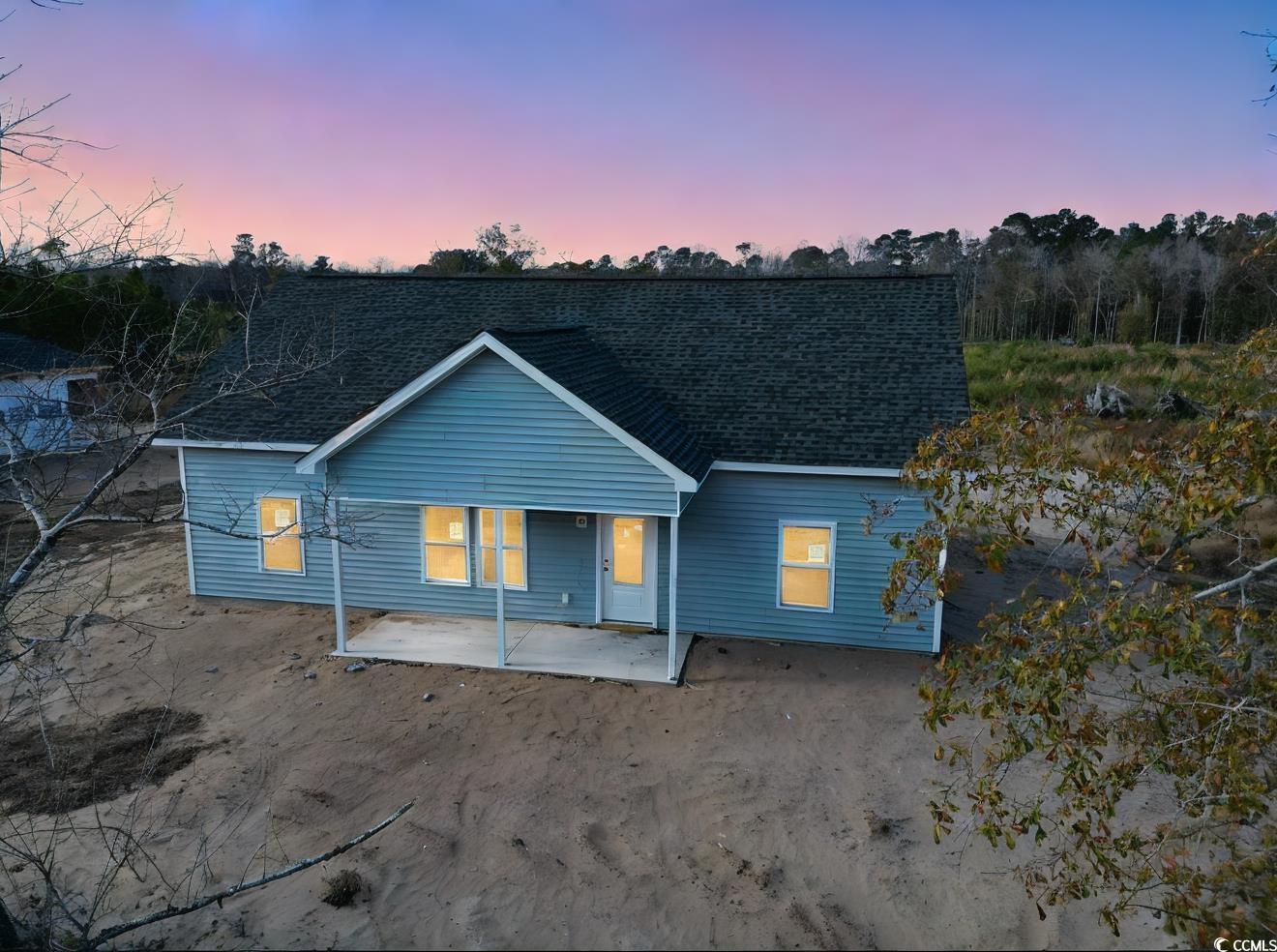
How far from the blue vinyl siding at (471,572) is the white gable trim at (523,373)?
236 centimetres

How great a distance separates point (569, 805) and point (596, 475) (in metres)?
4.25

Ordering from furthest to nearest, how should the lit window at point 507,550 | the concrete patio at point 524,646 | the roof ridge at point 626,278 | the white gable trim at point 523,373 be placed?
the roof ridge at point 626,278
the lit window at point 507,550
the concrete patio at point 524,646
the white gable trim at point 523,373

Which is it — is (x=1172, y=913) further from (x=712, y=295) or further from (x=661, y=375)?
(x=712, y=295)

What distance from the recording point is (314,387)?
14664mm

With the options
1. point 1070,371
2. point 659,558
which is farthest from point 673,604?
point 1070,371

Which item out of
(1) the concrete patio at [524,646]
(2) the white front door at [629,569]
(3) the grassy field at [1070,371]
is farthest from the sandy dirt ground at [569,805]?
(3) the grassy field at [1070,371]

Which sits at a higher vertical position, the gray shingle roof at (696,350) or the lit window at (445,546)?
the gray shingle roof at (696,350)

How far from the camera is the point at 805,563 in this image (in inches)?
491

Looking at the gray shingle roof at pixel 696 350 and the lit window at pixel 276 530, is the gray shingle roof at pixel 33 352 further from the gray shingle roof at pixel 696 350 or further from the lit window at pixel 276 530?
the lit window at pixel 276 530

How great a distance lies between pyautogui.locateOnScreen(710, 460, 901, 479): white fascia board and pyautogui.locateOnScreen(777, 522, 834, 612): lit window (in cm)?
84

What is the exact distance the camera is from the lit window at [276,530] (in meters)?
14.0

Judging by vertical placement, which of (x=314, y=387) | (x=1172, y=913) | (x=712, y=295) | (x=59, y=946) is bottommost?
(x=59, y=946)

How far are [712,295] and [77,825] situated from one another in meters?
12.9

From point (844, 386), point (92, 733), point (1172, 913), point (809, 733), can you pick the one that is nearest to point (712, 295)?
point (844, 386)
